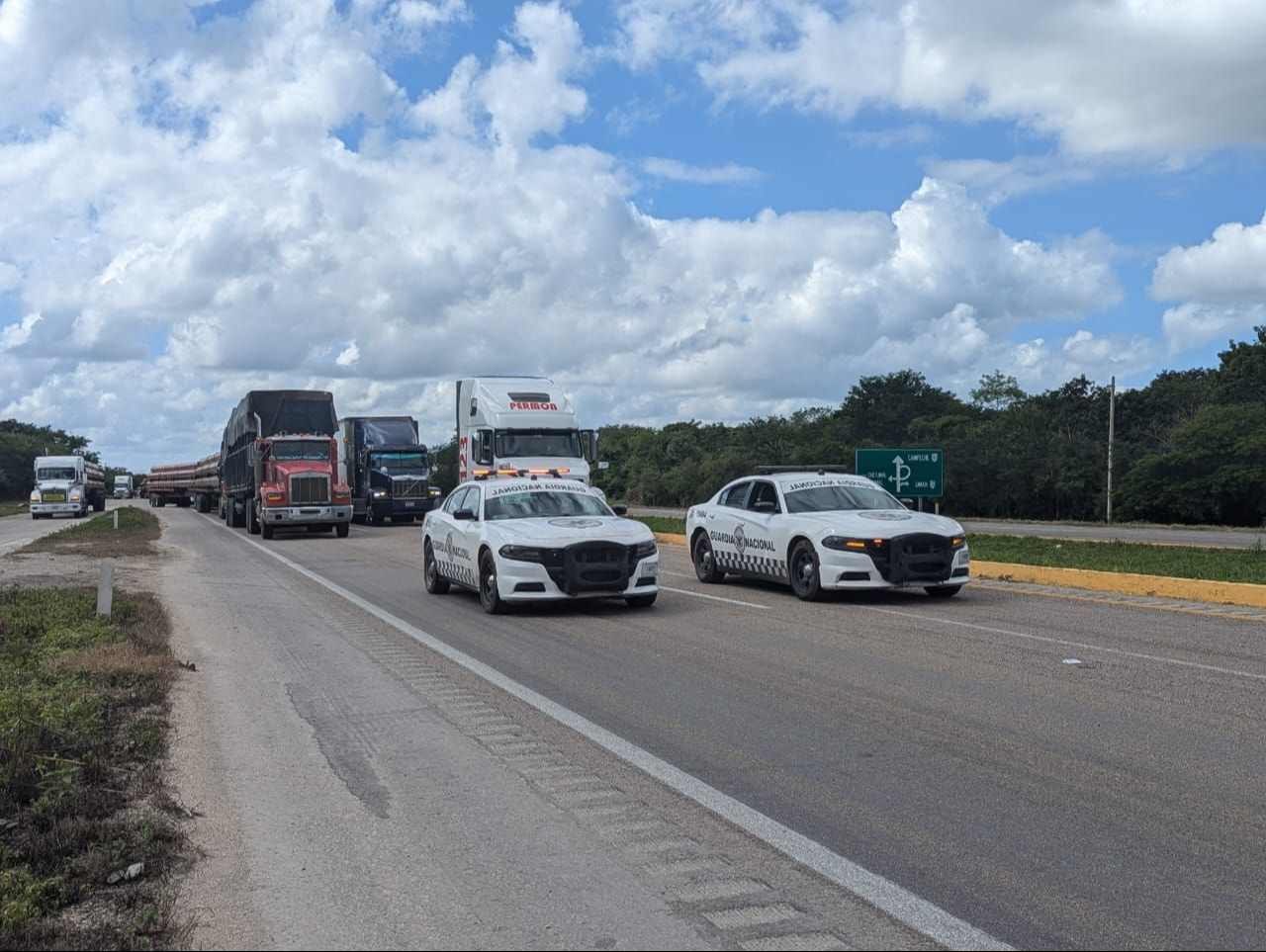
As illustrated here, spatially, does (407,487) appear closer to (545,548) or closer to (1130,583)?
(545,548)

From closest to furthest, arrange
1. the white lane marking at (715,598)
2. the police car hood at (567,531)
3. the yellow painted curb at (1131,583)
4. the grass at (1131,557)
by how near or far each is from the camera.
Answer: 1. the police car hood at (567,531)
2. the yellow painted curb at (1131,583)
3. the white lane marking at (715,598)
4. the grass at (1131,557)

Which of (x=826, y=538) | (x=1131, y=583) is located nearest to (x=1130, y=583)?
(x=1131, y=583)

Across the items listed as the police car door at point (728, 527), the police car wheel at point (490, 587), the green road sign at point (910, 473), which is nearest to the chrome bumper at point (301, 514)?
the green road sign at point (910, 473)

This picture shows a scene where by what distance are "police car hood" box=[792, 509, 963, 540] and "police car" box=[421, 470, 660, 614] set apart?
87.3 inches

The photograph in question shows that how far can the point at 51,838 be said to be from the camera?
529 centimetres

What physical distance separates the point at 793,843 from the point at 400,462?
39.0 m

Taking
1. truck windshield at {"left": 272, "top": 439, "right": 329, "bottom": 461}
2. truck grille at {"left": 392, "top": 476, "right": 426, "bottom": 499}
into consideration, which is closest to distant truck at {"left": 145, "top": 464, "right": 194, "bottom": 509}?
truck grille at {"left": 392, "top": 476, "right": 426, "bottom": 499}

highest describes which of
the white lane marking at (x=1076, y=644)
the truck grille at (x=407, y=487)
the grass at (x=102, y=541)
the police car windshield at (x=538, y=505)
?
the truck grille at (x=407, y=487)

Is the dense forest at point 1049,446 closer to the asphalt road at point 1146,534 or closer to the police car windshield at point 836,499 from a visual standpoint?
the asphalt road at point 1146,534

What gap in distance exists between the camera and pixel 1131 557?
20891 mm

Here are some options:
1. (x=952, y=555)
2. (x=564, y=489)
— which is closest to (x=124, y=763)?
(x=564, y=489)

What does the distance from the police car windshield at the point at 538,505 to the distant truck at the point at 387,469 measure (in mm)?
27620

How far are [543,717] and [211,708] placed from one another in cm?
237

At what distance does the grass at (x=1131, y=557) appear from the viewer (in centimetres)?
1739
